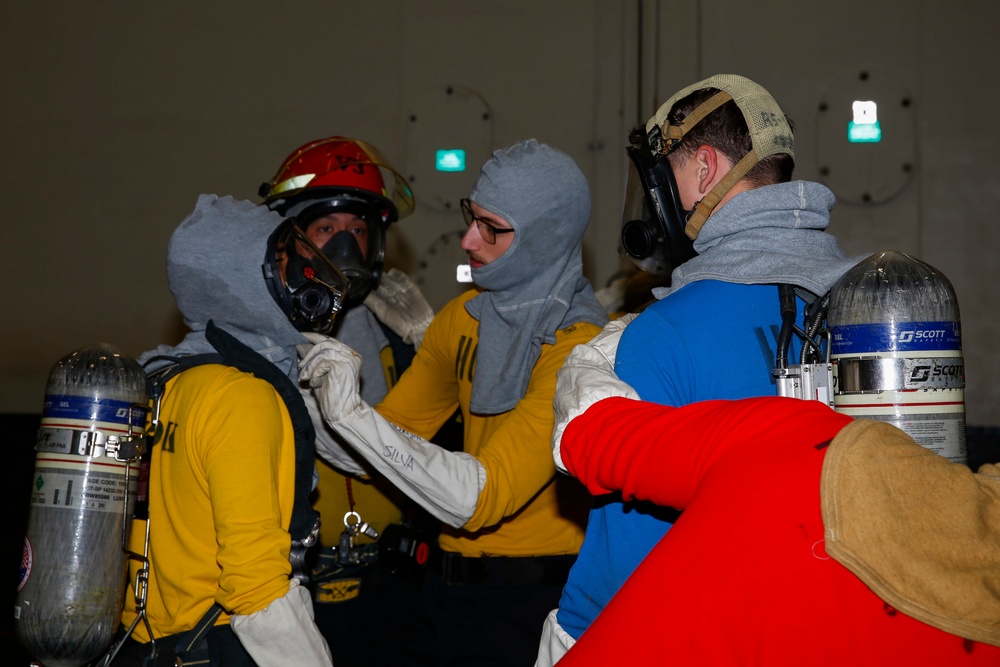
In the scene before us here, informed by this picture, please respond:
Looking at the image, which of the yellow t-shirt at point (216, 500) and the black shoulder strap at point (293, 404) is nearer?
the yellow t-shirt at point (216, 500)

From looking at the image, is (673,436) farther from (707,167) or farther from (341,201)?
(341,201)

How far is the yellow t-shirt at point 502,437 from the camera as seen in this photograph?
85.0 inches

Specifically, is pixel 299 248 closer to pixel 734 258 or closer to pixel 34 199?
pixel 734 258

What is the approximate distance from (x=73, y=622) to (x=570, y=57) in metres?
3.86

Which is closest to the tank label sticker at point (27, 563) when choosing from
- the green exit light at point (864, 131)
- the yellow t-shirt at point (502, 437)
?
the yellow t-shirt at point (502, 437)

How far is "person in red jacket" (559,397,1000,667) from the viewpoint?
775 mm

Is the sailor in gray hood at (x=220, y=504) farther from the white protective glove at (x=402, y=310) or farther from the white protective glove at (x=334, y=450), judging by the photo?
the white protective glove at (x=402, y=310)

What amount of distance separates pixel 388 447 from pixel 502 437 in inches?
12.8

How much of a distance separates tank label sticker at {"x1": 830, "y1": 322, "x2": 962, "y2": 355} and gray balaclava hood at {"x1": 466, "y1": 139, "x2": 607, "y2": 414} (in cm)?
125

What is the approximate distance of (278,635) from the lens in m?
1.61

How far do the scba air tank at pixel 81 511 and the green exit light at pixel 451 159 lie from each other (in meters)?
3.25

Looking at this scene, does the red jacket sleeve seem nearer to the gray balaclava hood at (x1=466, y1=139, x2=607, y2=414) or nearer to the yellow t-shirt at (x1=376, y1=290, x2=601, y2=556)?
the yellow t-shirt at (x1=376, y1=290, x2=601, y2=556)

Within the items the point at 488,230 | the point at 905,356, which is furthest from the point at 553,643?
the point at 488,230

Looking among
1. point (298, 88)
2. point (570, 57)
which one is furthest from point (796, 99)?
point (298, 88)
